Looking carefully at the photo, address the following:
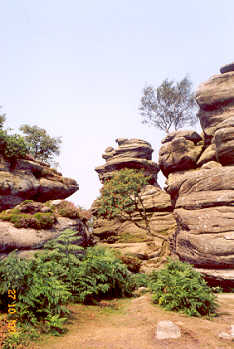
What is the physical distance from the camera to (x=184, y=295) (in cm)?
753

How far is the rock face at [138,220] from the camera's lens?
953 inches

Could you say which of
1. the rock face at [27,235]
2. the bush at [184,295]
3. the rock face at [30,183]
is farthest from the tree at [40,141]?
the bush at [184,295]

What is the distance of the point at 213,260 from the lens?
41.2ft

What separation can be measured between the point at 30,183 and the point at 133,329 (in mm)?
17931

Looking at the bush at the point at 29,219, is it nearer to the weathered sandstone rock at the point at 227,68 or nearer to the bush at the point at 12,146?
the bush at the point at 12,146

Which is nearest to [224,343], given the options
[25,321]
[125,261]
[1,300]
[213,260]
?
[25,321]

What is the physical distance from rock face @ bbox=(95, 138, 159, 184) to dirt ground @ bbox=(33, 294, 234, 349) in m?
28.5

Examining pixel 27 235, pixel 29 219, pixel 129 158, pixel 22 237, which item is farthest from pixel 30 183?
pixel 129 158

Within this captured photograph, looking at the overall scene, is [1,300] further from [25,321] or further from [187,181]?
[187,181]

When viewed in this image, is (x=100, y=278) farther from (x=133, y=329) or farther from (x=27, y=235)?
(x=27, y=235)

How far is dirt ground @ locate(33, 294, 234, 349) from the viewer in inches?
199

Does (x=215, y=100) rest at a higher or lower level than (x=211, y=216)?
higher

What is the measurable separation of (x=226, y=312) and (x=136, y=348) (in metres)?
4.47

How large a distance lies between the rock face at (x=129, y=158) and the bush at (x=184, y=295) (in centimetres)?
2779
